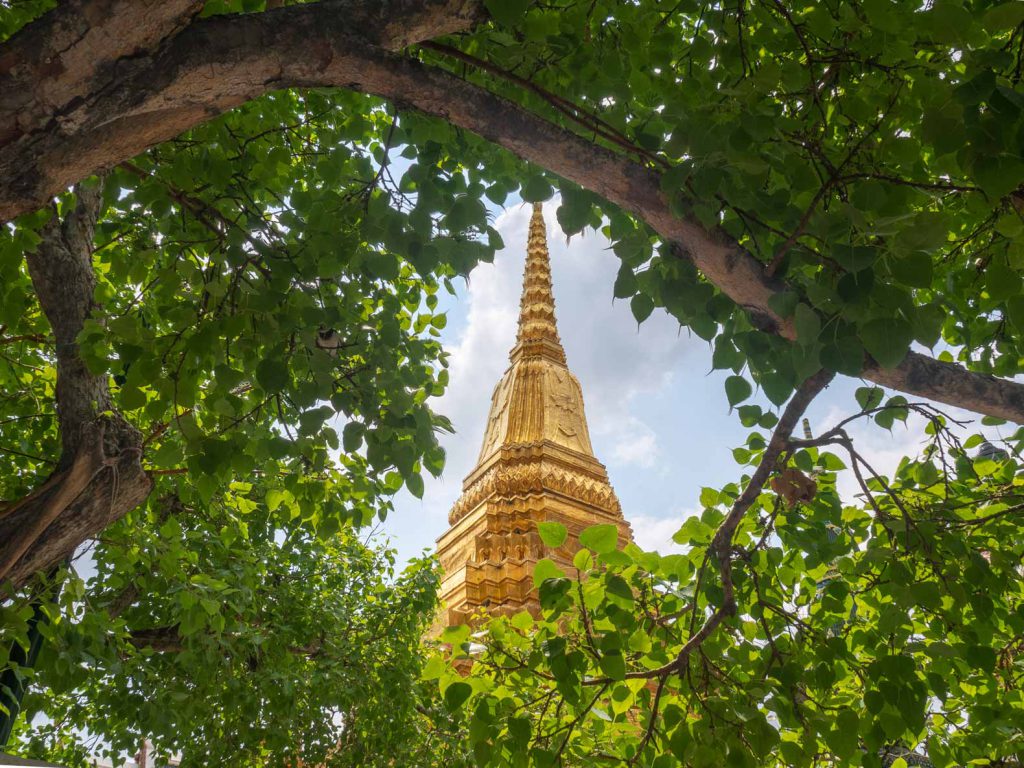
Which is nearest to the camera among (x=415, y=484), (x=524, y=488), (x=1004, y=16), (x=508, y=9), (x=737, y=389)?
(x=1004, y=16)

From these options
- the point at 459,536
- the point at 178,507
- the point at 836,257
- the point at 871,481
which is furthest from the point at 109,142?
the point at 459,536

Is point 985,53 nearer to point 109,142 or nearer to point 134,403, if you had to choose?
point 109,142

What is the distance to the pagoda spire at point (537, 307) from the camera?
1828cm

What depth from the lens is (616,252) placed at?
218cm

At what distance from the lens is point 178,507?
601cm

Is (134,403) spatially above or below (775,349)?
below

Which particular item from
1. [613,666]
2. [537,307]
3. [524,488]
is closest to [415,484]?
[613,666]

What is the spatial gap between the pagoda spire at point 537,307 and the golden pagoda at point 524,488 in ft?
0.10

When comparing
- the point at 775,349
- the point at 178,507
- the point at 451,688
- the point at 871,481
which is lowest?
the point at 451,688

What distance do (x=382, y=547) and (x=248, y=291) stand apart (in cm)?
743

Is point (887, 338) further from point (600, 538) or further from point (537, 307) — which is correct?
point (537, 307)

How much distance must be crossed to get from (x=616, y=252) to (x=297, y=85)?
3.11 feet

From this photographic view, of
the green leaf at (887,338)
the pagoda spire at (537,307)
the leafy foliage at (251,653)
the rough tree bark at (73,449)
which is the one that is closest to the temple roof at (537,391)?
the pagoda spire at (537,307)

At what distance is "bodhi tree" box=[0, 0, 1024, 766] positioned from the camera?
1617 millimetres
